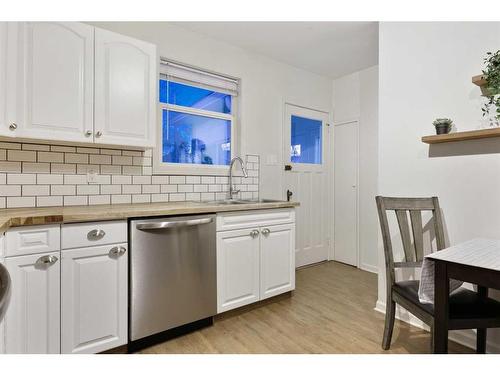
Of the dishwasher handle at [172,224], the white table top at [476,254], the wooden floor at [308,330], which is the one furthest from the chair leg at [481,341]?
the dishwasher handle at [172,224]

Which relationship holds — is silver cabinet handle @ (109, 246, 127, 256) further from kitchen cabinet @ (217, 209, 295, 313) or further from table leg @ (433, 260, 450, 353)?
table leg @ (433, 260, 450, 353)

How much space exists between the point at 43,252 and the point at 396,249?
7.88 ft

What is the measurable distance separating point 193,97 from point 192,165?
2.20 feet

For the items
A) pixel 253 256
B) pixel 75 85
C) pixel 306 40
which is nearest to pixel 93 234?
pixel 75 85

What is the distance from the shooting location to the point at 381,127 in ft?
8.01

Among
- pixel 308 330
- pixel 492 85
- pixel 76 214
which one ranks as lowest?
pixel 308 330

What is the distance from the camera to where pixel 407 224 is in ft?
6.26

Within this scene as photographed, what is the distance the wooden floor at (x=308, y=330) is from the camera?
189 centimetres

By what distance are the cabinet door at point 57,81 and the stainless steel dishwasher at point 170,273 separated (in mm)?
755

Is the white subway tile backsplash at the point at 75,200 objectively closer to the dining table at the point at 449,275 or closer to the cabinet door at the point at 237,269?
the cabinet door at the point at 237,269

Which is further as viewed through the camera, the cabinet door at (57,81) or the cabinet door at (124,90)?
the cabinet door at (124,90)

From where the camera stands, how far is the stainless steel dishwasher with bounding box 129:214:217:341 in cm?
180

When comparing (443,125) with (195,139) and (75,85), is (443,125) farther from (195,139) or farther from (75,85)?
(75,85)

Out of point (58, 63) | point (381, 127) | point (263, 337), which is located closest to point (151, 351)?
point (263, 337)
